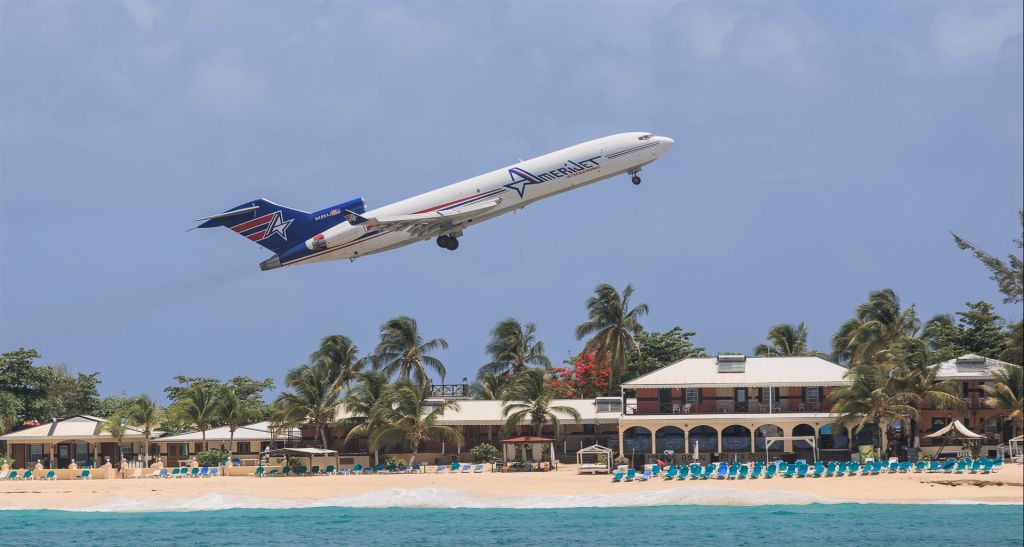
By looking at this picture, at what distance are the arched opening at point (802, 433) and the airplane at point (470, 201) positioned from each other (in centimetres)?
1649

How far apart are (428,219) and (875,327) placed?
30.1 metres

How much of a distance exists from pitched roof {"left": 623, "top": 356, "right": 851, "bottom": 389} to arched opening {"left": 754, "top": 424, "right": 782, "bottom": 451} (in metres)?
2.15

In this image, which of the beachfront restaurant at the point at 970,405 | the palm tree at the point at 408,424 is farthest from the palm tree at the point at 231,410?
the beachfront restaurant at the point at 970,405

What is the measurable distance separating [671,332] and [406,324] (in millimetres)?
22055

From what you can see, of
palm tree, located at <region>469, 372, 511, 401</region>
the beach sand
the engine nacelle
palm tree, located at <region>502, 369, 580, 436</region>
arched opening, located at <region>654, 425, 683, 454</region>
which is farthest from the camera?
palm tree, located at <region>469, 372, 511, 401</region>

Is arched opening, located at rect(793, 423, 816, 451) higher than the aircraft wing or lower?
lower

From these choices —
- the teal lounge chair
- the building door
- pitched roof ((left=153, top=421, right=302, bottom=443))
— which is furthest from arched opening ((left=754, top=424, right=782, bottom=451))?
pitched roof ((left=153, top=421, right=302, bottom=443))

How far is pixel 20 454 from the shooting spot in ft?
274

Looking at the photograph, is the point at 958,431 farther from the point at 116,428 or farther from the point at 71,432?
the point at 71,432

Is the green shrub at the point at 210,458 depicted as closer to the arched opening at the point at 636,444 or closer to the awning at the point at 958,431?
the arched opening at the point at 636,444

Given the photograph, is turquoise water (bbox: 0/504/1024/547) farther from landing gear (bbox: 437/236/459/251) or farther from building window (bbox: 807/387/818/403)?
landing gear (bbox: 437/236/459/251)

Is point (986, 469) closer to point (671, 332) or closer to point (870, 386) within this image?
point (870, 386)

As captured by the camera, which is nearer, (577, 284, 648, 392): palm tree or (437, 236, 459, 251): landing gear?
(437, 236, 459, 251): landing gear

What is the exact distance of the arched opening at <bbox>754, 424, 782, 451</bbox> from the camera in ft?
219
